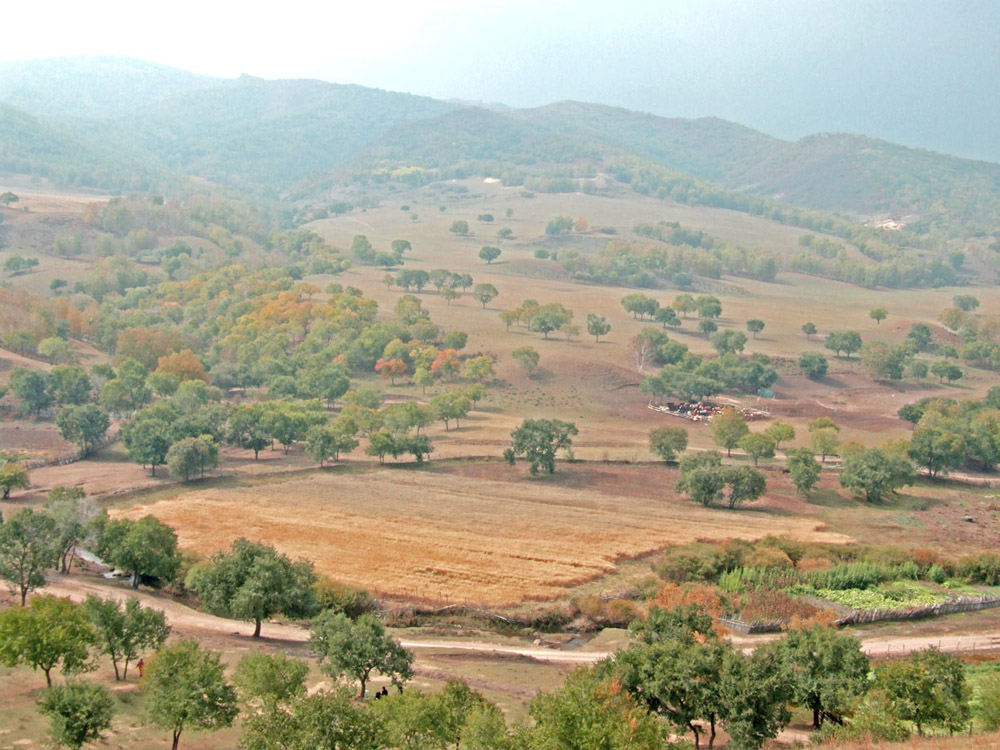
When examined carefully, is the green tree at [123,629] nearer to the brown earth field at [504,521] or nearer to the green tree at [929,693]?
the brown earth field at [504,521]

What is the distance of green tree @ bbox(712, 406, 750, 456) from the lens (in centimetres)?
7938

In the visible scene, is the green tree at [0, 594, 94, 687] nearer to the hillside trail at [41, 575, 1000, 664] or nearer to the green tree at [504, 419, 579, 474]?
the hillside trail at [41, 575, 1000, 664]

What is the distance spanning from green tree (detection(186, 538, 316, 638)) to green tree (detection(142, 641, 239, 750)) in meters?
9.94

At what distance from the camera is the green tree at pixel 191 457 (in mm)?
65562

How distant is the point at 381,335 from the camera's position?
10825 centimetres

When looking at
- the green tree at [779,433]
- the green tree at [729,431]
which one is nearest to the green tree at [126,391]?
the green tree at [729,431]

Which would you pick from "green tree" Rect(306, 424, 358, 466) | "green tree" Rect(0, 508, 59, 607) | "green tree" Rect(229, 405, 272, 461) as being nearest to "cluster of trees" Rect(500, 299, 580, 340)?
"green tree" Rect(306, 424, 358, 466)

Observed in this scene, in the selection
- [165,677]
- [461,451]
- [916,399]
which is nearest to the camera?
[165,677]

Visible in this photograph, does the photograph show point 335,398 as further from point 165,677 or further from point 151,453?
point 165,677

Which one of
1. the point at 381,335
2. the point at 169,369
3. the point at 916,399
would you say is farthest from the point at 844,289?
the point at 169,369

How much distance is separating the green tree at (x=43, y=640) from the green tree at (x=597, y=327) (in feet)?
295

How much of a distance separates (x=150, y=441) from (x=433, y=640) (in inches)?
1393

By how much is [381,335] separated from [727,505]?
175ft

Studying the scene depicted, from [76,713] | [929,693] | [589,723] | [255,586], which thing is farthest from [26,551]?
[929,693]
